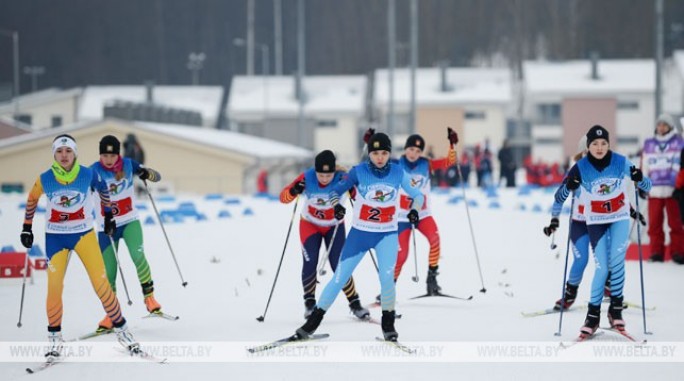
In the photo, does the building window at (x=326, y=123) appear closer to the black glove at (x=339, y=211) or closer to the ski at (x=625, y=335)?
the black glove at (x=339, y=211)

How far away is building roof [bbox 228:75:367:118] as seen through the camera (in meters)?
73.8

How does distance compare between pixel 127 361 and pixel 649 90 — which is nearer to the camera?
pixel 127 361

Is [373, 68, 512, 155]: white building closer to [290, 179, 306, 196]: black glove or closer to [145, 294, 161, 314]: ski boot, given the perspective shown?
[145, 294, 161, 314]: ski boot

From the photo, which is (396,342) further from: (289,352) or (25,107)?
(25,107)

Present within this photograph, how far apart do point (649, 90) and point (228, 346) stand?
58.4 meters

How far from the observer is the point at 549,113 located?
67438 mm

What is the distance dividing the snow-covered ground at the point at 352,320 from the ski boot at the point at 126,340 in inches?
4.3

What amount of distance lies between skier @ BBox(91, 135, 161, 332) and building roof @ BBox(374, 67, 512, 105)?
56.3 m

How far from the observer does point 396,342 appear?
9602 millimetres

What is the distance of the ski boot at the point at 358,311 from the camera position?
11.3m

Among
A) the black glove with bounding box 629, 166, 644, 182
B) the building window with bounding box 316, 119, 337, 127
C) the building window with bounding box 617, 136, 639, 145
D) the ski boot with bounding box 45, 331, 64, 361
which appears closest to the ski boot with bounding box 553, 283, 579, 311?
the black glove with bounding box 629, 166, 644, 182

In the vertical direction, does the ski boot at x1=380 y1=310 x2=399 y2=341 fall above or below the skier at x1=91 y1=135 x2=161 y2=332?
below

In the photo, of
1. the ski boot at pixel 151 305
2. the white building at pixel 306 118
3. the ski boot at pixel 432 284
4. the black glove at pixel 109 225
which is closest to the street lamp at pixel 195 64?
the white building at pixel 306 118

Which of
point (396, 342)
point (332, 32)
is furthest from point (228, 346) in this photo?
point (332, 32)
